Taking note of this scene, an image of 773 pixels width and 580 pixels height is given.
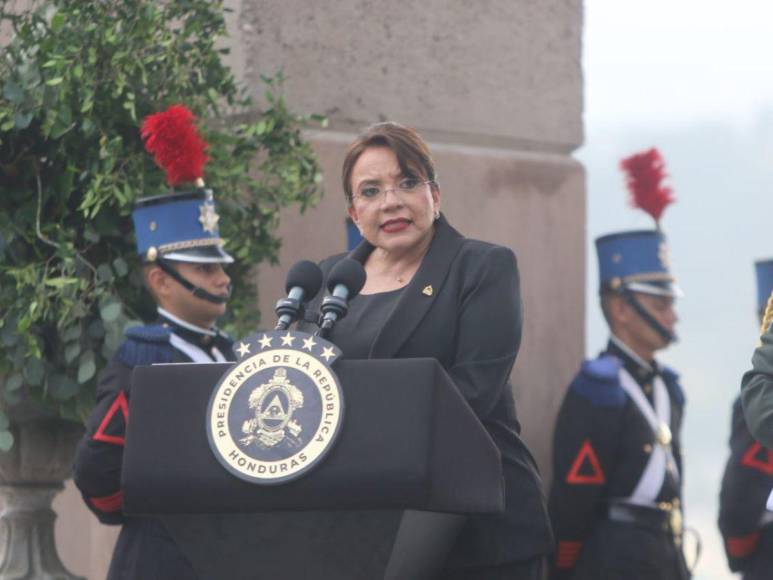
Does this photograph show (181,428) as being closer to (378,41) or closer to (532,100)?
(378,41)

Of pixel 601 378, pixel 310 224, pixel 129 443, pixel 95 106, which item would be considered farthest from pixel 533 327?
pixel 129 443

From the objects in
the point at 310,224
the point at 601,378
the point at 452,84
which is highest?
the point at 452,84

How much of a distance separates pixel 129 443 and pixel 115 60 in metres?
2.16

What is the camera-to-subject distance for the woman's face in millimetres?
4199

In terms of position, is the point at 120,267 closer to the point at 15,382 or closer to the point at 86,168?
the point at 86,168

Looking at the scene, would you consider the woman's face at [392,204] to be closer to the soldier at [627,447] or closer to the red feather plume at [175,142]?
the red feather plume at [175,142]

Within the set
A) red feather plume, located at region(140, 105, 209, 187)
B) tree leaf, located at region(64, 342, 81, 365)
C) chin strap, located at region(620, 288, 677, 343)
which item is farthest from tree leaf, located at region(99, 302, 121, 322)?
chin strap, located at region(620, 288, 677, 343)

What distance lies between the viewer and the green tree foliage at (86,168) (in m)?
5.61

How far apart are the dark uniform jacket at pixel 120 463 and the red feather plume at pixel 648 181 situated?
245 cm

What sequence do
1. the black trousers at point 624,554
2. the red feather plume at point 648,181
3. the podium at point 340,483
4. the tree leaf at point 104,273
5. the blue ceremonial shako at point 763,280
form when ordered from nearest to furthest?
1. the podium at point 340,483
2. the tree leaf at point 104,273
3. the black trousers at point 624,554
4. the blue ceremonial shako at point 763,280
5. the red feather plume at point 648,181

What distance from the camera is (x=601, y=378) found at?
271 inches

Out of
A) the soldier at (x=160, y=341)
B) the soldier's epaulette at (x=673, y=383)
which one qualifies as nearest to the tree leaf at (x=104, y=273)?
the soldier at (x=160, y=341)

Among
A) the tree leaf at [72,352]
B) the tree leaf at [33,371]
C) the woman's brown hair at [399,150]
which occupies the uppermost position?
the woman's brown hair at [399,150]

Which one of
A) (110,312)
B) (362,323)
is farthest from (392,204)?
(110,312)
